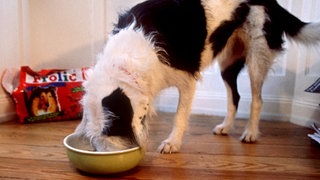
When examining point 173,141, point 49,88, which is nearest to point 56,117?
point 49,88

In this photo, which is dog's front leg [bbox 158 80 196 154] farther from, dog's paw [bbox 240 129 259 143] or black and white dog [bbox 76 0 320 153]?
dog's paw [bbox 240 129 259 143]

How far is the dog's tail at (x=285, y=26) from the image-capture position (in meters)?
1.73

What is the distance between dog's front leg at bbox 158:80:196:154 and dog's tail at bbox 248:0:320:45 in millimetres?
602

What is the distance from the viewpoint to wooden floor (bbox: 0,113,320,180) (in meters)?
1.17

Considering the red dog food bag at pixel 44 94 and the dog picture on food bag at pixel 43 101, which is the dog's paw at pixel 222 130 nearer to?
the red dog food bag at pixel 44 94

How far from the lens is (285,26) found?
177 centimetres

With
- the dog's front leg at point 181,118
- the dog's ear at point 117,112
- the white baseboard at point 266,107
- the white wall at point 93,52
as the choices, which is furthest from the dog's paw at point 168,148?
the white baseboard at point 266,107

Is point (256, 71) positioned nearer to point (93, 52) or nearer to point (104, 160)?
point (104, 160)

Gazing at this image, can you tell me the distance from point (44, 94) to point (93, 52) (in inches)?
22.3

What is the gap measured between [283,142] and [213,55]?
61 cm

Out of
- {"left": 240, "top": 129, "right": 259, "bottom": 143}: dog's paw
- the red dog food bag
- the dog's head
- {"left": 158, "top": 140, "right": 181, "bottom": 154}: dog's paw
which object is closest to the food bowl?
the dog's head

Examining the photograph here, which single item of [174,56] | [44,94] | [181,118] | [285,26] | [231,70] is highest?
[285,26]

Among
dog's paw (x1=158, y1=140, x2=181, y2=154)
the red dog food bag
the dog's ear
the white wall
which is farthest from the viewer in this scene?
the white wall

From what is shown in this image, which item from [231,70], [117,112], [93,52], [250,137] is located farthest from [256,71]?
[93,52]
